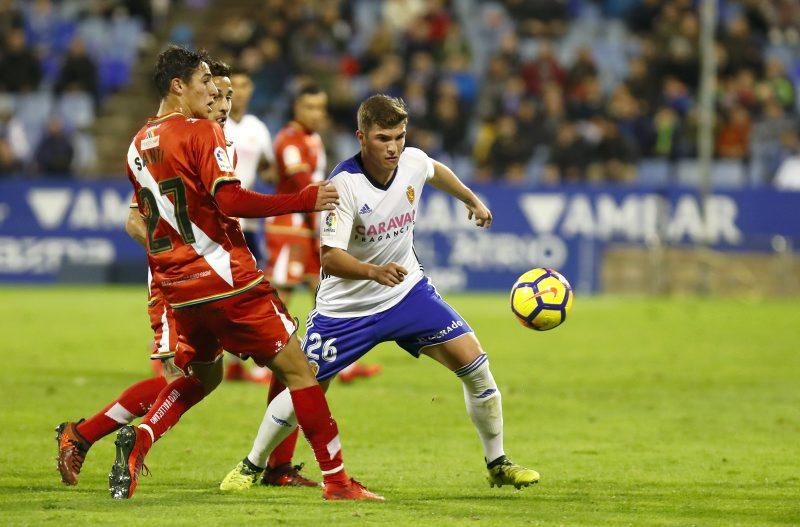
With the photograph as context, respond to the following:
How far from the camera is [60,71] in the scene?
2977 cm

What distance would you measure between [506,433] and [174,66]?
4268 millimetres

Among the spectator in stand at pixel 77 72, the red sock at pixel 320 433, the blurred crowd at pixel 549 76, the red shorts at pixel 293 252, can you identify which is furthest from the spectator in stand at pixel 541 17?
the red sock at pixel 320 433

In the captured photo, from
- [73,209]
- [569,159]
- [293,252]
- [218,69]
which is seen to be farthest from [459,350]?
[73,209]

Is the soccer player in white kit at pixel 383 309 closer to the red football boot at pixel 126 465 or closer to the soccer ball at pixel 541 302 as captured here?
the soccer ball at pixel 541 302

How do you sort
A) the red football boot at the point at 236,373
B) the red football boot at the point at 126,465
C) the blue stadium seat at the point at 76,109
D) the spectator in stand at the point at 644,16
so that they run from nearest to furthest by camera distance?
the red football boot at the point at 126,465, the red football boot at the point at 236,373, the spectator in stand at the point at 644,16, the blue stadium seat at the point at 76,109

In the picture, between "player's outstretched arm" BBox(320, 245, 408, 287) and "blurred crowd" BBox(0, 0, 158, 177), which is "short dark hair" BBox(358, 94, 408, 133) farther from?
"blurred crowd" BBox(0, 0, 158, 177)

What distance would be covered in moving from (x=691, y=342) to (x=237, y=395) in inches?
283

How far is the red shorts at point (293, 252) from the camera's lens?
539 inches

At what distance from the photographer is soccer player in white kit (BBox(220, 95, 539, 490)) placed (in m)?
7.83

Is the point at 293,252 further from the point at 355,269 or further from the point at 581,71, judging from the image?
the point at 581,71

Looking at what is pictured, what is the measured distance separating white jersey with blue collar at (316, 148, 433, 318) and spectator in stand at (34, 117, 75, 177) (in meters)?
20.6

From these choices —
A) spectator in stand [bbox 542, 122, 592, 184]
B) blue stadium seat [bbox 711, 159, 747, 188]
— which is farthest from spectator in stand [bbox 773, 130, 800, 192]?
spectator in stand [bbox 542, 122, 592, 184]

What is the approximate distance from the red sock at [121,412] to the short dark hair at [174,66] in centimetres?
179

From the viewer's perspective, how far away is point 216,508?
7.14 metres
